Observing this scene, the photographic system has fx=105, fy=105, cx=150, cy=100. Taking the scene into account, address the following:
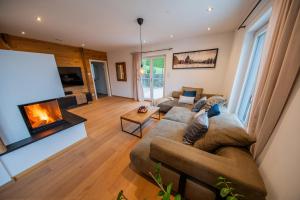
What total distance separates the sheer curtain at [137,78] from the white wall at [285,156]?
4468 mm

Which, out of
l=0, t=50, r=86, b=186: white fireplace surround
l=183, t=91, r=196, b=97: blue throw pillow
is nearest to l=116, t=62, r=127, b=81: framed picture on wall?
l=183, t=91, r=196, b=97: blue throw pillow

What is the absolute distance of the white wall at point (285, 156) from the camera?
675mm

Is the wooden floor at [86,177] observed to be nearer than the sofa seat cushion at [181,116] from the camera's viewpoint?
Yes

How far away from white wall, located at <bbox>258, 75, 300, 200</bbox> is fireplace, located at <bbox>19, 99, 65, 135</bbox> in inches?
118

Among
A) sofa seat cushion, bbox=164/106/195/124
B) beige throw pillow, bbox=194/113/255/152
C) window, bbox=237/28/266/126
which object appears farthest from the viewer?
sofa seat cushion, bbox=164/106/195/124

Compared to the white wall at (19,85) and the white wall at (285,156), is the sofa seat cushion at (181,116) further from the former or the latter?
the white wall at (19,85)

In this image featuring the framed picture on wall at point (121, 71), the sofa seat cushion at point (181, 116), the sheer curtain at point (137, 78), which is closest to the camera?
the sofa seat cushion at point (181, 116)

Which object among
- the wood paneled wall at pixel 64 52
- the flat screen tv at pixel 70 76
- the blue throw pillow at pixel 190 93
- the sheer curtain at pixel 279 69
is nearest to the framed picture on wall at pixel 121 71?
the wood paneled wall at pixel 64 52

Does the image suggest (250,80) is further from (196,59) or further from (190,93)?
(196,59)

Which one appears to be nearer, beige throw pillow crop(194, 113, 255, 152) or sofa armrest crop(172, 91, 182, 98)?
beige throw pillow crop(194, 113, 255, 152)

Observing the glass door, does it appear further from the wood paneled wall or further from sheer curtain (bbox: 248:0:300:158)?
sheer curtain (bbox: 248:0:300:158)

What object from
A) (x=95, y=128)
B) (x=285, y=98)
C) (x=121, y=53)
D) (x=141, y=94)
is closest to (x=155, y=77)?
(x=141, y=94)

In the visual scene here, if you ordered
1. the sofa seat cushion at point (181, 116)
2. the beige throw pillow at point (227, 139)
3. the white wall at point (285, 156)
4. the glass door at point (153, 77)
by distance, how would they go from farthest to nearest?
the glass door at point (153, 77), the sofa seat cushion at point (181, 116), the beige throw pillow at point (227, 139), the white wall at point (285, 156)

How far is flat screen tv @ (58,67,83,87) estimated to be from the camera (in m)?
4.12
